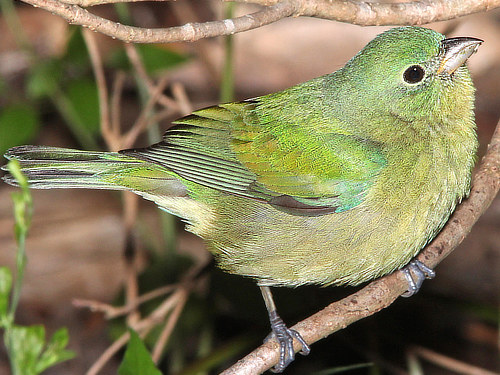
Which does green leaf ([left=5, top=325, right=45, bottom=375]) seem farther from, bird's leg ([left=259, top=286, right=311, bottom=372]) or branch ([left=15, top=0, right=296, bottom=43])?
branch ([left=15, top=0, right=296, bottom=43])

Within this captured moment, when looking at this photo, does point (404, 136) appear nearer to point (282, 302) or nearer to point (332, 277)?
point (332, 277)

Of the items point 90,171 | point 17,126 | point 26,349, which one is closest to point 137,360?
point 26,349

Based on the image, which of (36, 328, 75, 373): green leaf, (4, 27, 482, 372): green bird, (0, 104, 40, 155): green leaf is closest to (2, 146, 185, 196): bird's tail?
(4, 27, 482, 372): green bird

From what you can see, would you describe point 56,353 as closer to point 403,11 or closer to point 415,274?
point 415,274

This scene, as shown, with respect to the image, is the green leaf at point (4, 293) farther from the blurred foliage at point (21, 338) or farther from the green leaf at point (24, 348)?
the green leaf at point (24, 348)

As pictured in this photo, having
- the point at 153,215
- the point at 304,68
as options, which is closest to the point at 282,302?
the point at 153,215
